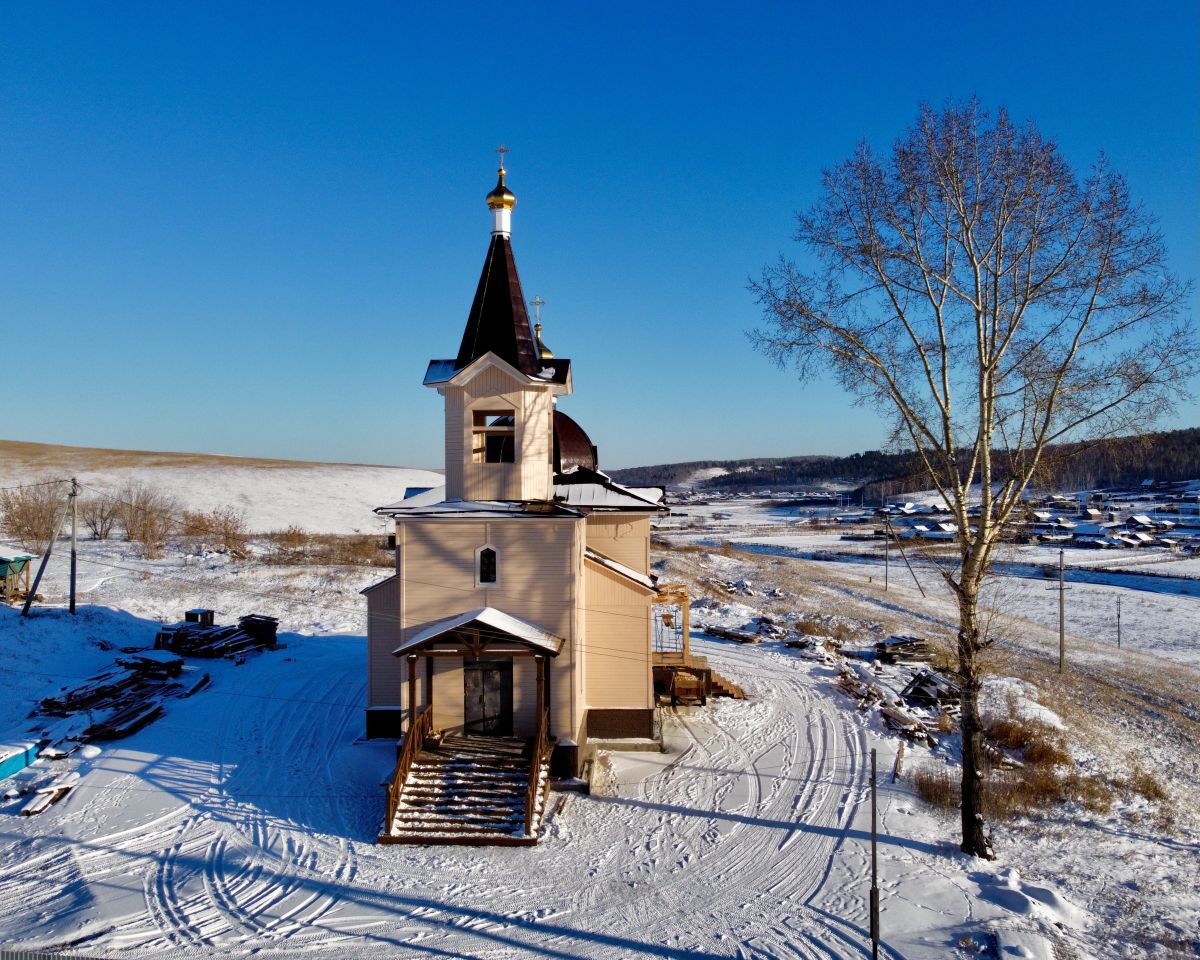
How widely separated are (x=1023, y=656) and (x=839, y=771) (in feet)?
59.3

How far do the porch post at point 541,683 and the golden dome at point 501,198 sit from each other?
969 cm

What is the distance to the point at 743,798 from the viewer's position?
14016 mm

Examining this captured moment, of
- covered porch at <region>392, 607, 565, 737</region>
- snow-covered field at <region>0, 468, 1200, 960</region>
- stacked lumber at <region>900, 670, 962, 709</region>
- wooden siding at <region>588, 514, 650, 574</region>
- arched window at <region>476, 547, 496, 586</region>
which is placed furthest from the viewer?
stacked lumber at <region>900, 670, 962, 709</region>

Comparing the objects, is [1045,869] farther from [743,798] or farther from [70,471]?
[70,471]

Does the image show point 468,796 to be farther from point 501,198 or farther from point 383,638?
point 501,198

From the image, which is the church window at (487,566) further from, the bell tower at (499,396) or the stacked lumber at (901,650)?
the stacked lumber at (901,650)

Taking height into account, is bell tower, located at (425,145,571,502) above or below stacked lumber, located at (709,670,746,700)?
above

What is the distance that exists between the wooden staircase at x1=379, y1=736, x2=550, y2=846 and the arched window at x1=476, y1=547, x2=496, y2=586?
311 cm

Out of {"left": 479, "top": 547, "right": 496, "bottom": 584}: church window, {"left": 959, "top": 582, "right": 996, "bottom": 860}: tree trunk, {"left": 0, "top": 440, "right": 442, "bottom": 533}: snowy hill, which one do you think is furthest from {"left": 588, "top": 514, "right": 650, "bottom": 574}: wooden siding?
{"left": 0, "top": 440, "right": 442, "bottom": 533}: snowy hill

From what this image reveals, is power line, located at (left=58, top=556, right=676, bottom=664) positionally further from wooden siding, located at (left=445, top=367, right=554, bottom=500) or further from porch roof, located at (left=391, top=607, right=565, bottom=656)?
wooden siding, located at (left=445, top=367, right=554, bottom=500)

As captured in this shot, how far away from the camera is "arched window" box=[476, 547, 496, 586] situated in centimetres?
1474

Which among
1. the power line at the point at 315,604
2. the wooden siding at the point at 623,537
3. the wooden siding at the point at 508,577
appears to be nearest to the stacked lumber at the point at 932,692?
the wooden siding at the point at 623,537

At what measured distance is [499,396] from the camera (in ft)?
51.3

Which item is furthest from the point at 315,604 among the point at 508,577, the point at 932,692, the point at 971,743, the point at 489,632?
the point at 971,743
